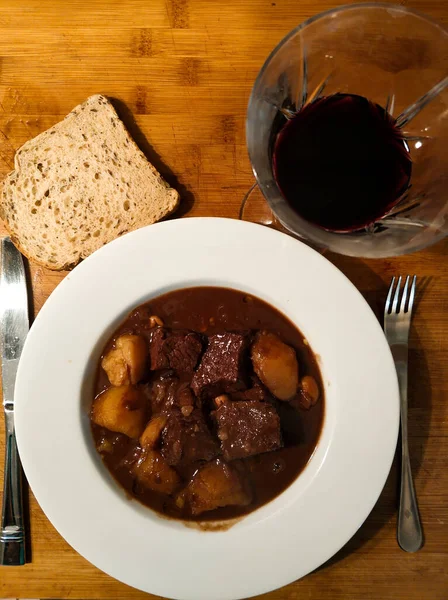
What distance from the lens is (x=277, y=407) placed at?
264 cm

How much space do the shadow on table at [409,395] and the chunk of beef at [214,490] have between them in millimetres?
837

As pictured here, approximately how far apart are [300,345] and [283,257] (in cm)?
50

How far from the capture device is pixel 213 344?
2.60 metres

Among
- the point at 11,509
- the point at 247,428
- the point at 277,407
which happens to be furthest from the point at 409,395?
the point at 11,509

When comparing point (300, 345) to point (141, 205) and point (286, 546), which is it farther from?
point (141, 205)

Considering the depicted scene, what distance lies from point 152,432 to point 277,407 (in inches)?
27.3

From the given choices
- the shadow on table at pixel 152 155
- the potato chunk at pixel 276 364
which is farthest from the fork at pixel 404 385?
the shadow on table at pixel 152 155

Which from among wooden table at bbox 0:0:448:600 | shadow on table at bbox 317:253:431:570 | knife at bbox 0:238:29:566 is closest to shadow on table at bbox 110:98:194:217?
wooden table at bbox 0:0:448:600

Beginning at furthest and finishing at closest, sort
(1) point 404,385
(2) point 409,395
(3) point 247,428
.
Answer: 1. (2) point 409,395
2. (1) point 404,385
3. (3) point 247,428

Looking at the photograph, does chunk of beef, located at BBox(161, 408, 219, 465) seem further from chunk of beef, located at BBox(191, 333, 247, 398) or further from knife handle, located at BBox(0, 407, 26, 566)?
knife handle, located at BBox(0, 407, 26, 566)

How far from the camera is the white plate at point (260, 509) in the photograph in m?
2.53

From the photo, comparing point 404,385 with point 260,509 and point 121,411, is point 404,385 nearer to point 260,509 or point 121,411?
point 260,509

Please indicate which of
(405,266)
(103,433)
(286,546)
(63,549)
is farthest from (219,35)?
(63,549)

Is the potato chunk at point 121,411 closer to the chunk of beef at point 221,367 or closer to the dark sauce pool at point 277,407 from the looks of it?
the dark sauce pool at point 277,407
